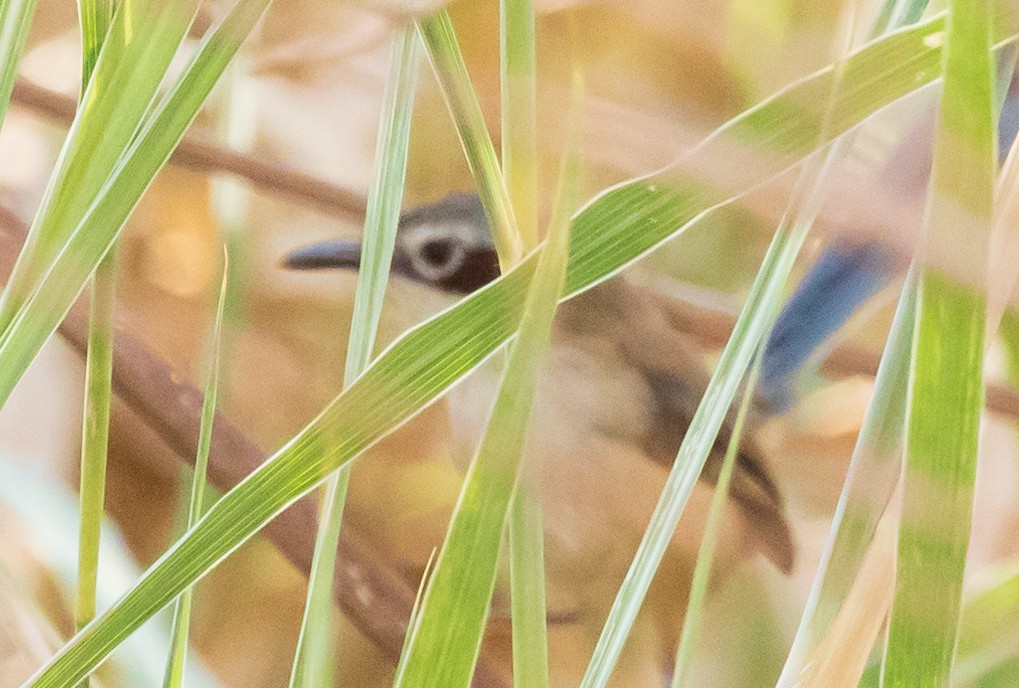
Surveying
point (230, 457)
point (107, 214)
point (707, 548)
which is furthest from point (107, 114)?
point (707, 548)

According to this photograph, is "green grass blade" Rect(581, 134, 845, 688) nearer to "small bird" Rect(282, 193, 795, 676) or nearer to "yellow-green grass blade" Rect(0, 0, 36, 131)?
"small bird" Rect(282, 193, 795, 676)

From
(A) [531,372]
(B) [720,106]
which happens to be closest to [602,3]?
(B) [720,106]

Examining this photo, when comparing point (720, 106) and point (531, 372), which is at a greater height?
point (720, 106)

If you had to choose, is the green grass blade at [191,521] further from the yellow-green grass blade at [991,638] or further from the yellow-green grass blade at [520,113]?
the yellow-green grass blade at [991,638]

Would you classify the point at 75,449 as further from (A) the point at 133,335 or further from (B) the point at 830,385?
(B) the point at 830,385

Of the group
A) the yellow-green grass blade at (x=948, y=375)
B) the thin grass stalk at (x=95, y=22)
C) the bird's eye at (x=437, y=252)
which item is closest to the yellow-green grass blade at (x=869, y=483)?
the yellow-green grass blade at (x=948, y=375)

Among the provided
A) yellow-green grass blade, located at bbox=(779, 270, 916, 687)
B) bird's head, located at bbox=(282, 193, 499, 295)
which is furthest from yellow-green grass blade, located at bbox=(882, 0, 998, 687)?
bird's head, located at bbox=(282, 193, 499, 295)
